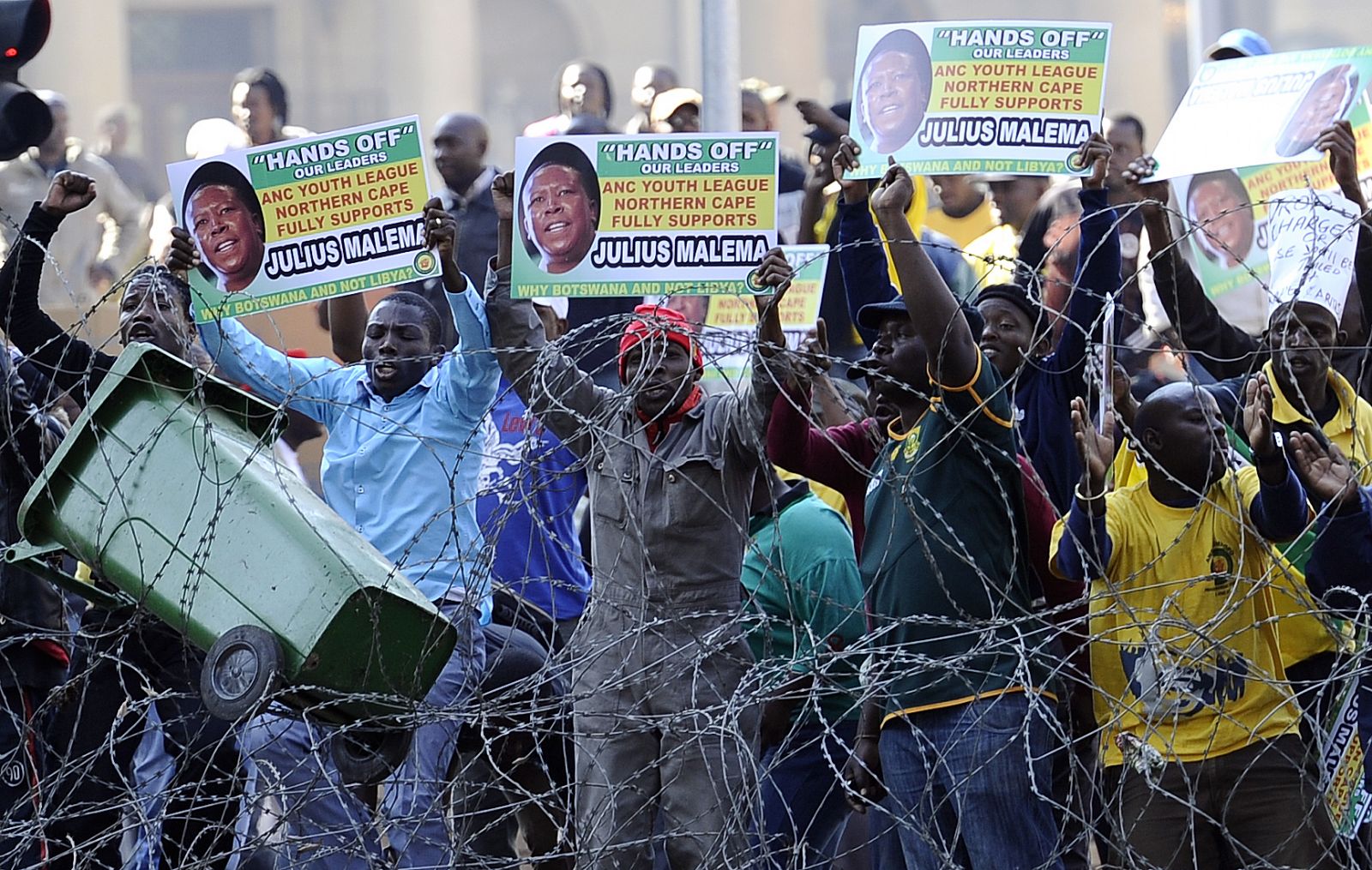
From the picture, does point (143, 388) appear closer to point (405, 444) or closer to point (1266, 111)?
point (405, 444)

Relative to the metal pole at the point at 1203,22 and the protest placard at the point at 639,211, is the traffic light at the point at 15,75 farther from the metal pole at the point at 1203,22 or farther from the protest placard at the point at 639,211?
the metal pole at the point at 1203,22

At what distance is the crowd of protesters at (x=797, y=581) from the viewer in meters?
4.54

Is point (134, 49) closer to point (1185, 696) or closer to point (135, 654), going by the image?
point (135, 654)

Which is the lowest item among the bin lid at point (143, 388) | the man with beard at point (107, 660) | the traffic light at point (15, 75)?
the man with beard at point (107, 660)

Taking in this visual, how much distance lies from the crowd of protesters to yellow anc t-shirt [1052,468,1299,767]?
0.03 ft

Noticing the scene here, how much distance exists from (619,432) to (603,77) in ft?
14.1

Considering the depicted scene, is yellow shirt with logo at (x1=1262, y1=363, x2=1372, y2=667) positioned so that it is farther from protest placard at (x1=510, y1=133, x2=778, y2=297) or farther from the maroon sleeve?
protest placard at (x1=510, y1=133, x2=778, y2=297)

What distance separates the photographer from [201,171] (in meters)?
6.01

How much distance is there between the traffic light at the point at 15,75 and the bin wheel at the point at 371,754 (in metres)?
1.80

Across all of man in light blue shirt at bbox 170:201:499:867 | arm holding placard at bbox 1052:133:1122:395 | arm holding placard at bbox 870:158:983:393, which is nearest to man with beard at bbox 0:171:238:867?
man in light blue shirt at bbox 170:201:499:867

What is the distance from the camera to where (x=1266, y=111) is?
5918 mm

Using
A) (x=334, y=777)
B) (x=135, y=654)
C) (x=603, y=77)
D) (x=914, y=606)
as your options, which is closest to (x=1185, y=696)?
(x=914, y=606)

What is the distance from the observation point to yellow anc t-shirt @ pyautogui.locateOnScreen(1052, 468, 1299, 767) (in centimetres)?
483

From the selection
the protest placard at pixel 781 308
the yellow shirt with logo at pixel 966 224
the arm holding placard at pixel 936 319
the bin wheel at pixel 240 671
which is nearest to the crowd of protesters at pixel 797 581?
the arm holding placard at pixel 936 319
